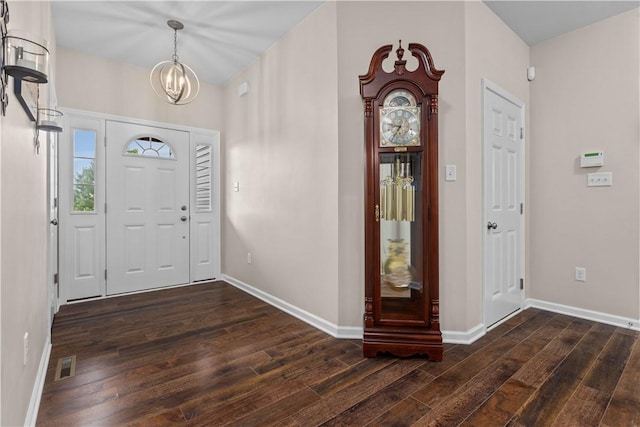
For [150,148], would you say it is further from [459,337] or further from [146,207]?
[459,337]

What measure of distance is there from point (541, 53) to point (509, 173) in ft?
4.21

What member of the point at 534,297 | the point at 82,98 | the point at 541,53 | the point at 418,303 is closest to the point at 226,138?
the point at 82,98

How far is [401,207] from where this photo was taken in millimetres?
2193

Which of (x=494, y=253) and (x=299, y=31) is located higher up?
(x=299, y=31)

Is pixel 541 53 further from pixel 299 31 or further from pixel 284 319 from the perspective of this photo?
pixel 284 319

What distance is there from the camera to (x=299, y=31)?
9.37 feet

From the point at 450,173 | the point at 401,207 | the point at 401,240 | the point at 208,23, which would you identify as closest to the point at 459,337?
the point at 401,240

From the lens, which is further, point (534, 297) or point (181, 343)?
point (534, 297)

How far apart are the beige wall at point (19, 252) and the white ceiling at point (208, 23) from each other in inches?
41.0

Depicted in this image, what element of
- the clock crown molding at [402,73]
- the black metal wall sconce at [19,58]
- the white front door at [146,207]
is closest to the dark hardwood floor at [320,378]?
the white front door at [146,207]

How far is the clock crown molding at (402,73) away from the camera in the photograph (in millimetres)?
2035

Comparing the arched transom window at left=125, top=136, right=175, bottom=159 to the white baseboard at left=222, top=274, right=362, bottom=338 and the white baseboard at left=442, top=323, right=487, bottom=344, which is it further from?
the white baseboard at left=442, top=323, right=487, bottom=344

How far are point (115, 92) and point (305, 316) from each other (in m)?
3.22

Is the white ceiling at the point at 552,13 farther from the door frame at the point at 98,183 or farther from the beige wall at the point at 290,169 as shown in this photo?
the door frame at the point at 98,183
